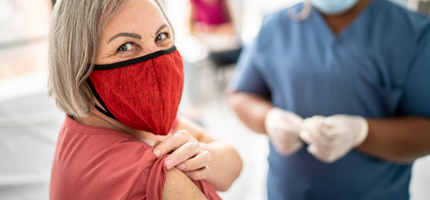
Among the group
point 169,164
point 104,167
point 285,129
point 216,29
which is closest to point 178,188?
point 169,164

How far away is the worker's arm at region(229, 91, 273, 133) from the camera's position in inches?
53.6

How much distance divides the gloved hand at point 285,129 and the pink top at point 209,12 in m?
3.17

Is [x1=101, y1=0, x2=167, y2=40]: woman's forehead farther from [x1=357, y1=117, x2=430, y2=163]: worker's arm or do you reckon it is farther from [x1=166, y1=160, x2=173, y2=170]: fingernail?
[x1=357, y1=117, x2=430, y2=163]: worker's arm

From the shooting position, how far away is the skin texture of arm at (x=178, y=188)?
0.61 meters

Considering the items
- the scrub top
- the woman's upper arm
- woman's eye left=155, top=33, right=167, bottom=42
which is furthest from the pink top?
woman's eye left=155, top=33, right=167, bottom=42

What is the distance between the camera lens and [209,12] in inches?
164

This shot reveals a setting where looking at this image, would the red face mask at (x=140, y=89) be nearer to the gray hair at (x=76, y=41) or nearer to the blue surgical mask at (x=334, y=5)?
the gray hair at (x=76, y=41)

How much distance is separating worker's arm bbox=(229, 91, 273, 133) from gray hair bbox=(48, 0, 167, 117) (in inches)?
34.2

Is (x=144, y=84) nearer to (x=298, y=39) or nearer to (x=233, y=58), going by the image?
(x=298, y=39)

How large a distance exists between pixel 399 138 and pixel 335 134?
236 millimetres

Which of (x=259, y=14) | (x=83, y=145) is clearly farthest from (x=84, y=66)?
(x=259, y=14)

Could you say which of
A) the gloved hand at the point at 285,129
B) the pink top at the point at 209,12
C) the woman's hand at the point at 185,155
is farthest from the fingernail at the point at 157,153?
the pink top at the point at 209,12

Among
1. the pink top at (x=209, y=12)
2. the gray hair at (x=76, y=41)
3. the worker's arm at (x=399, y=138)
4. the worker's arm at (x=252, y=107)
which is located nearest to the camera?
the gray hair at (x=76, y=41)

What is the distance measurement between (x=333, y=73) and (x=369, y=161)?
0.40 m
